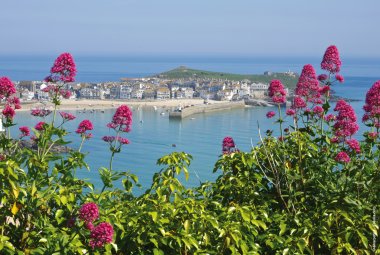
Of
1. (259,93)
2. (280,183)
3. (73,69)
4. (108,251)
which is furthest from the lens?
(259,93)

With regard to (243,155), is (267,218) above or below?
below

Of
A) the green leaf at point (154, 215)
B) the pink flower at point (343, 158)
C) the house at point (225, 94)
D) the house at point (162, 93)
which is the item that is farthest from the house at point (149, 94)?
the green leaf at point (154, 215)

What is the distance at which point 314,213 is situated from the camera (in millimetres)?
3201

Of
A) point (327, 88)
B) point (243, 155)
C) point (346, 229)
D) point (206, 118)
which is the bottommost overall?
point (206, 118)

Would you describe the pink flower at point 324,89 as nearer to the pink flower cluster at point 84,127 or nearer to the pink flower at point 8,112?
the pink flower cluster at point 84,127

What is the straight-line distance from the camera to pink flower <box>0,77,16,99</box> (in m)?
3.26

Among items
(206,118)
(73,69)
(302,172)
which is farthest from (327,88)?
(206,118)

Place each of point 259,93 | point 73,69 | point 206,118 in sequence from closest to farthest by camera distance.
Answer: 1. point 73,69
2. point 206,118
3. point 259,93

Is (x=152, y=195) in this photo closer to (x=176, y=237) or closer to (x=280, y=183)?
(x=176, y=237)

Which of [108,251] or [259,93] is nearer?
[108,251]

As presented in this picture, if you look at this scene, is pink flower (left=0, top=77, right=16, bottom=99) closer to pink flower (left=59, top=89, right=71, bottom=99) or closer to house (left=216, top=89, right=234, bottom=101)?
pink flower (left=59, top=89, right=71, bottom=99)

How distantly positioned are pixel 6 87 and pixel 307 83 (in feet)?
6.19

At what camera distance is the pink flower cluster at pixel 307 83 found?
12.2 feet

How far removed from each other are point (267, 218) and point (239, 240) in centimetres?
40
